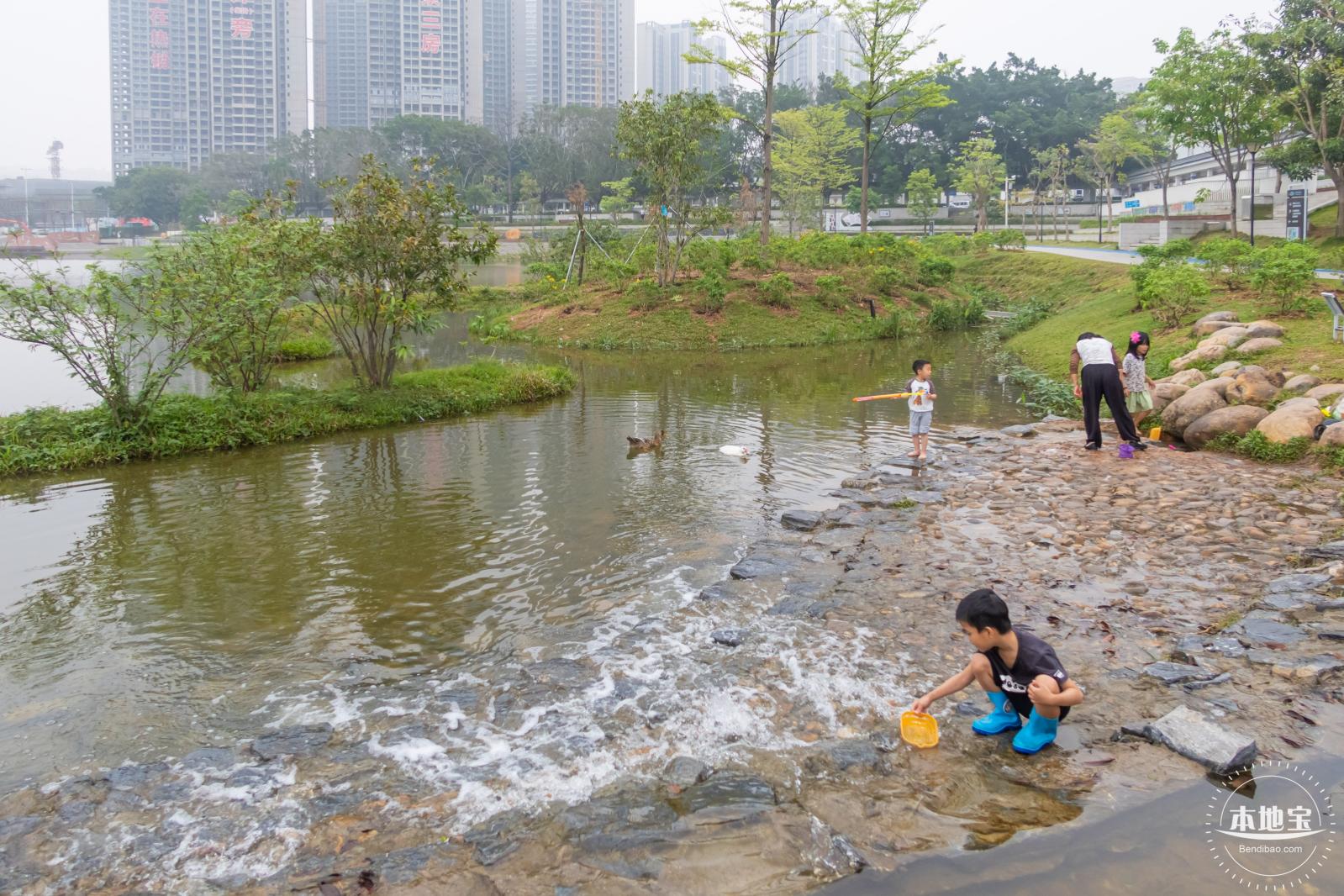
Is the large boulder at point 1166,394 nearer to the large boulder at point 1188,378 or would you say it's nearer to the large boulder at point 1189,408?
the large boulder at point 1188,378

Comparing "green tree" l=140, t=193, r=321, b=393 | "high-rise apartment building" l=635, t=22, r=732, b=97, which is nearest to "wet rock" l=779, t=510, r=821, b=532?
"green tree" l=140, t=193, r=321, b=393

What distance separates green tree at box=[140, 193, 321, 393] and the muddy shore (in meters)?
7.86

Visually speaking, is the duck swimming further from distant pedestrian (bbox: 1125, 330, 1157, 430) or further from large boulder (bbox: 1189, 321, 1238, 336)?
large boulder (bbox: 1189, 321, 1238, 336)

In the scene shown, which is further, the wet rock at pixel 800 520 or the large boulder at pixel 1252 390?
the large boulder at pixel 1252 390

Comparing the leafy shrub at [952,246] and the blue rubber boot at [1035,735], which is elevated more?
the leafy shrub at [952,246]

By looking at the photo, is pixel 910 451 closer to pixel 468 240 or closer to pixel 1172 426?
pixel 1172 426

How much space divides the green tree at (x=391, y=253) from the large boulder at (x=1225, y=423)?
9.96 metres

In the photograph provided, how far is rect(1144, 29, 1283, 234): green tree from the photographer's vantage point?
27219 millimetres

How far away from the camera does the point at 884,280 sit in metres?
27.6

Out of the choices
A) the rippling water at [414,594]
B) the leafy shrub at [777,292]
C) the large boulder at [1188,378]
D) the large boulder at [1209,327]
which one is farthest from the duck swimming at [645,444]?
the leafy shrub at [777,292]

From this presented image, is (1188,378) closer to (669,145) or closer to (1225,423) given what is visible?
(1225,423)

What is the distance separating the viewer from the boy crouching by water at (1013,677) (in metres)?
4.63

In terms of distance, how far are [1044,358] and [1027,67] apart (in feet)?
217

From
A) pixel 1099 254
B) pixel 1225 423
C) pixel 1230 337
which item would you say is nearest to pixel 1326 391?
pixel 1225 423
